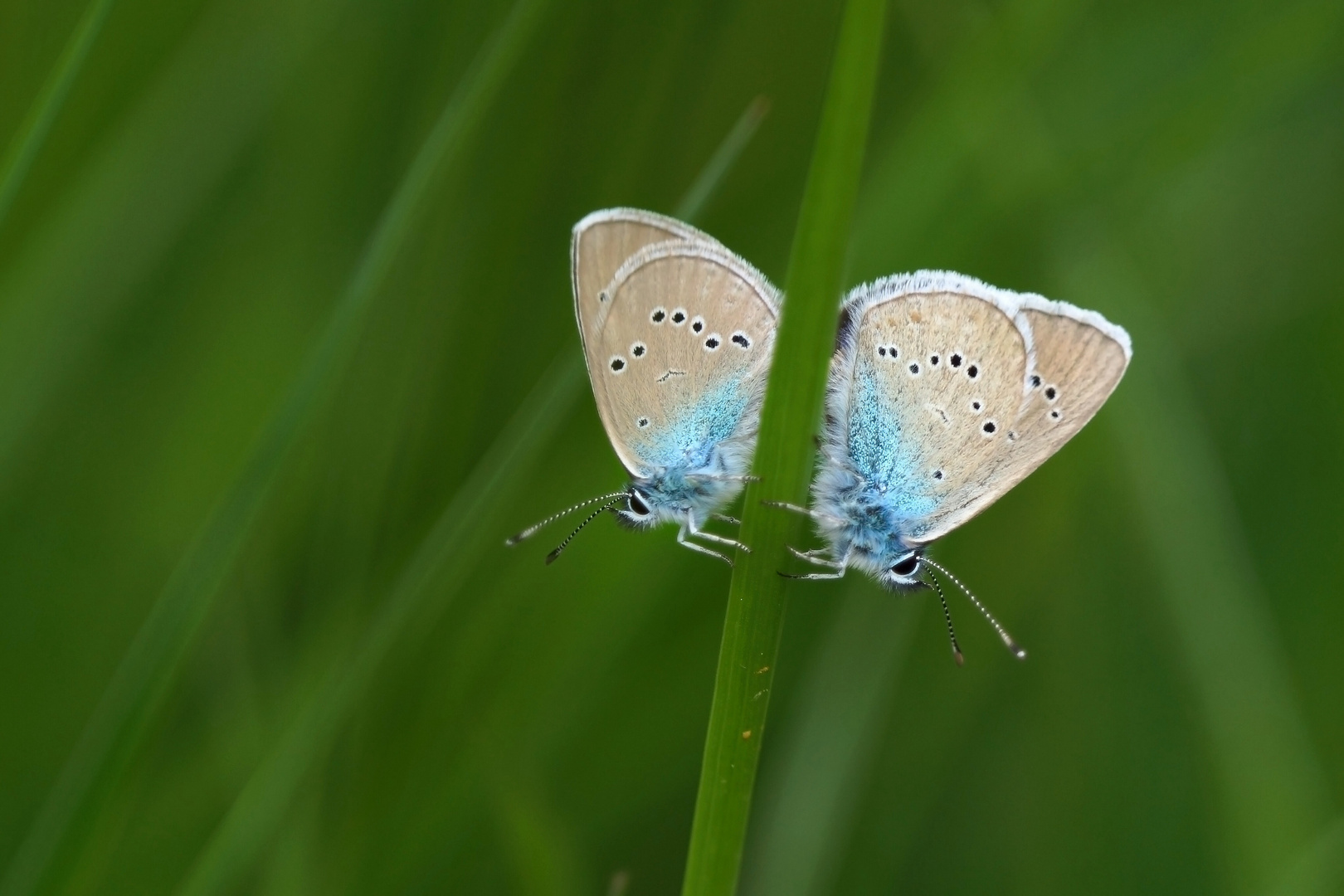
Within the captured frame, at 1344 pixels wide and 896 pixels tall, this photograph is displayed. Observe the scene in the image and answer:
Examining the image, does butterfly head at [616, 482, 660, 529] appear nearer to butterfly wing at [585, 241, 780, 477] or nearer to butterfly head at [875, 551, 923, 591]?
butterfly wing at [585, 241, 780, 477]

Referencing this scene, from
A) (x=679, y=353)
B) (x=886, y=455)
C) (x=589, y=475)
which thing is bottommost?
(x=589, y=475)

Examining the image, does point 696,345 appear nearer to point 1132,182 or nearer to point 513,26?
point 513,26

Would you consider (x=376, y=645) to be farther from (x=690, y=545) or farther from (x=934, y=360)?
(x=934, y=360)

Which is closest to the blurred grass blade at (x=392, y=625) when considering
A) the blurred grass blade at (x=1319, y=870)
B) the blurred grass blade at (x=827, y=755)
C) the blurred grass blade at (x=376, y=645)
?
the blurred grass blade at (x=376, y=645)

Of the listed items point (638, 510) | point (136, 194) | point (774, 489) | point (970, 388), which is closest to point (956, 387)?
point (970, 388)

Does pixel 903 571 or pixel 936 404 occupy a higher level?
pixel 936 404

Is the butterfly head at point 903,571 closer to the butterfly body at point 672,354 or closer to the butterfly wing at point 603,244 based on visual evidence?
the butterfly body at point 672,354

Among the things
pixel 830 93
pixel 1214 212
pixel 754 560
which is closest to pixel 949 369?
pixel 754 560
